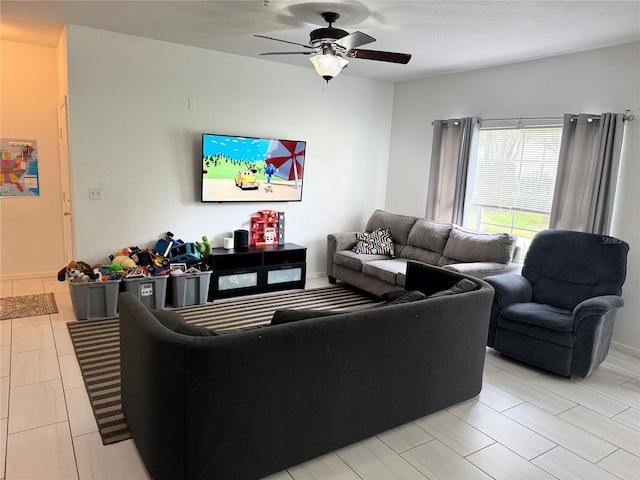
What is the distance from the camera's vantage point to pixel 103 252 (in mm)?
4539

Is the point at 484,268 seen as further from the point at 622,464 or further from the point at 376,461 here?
the point at 376,461

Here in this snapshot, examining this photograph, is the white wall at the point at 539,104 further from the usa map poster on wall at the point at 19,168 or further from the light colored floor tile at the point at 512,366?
the usa map poster on wall at the point at 19,168

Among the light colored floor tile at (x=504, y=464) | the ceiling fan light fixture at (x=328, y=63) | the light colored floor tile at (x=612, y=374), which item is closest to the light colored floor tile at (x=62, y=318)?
the ceiling fan light fixture at (x=328, y=63)

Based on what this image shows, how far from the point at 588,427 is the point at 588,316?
82cm

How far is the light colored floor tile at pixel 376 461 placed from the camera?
2.25 metres

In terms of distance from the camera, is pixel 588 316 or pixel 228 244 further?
pixel 228 244

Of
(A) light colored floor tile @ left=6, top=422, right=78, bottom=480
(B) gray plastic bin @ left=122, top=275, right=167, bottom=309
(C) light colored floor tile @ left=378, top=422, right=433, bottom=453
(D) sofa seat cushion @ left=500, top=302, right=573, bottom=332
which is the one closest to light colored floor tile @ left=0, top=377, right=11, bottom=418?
(A) light colored floor tile @ left=6, top=422, right=78, bottom=480

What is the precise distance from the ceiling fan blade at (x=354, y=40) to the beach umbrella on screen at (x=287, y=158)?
209 centimetres

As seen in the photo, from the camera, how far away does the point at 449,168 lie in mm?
5371

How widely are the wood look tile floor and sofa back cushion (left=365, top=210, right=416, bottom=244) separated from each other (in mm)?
2339

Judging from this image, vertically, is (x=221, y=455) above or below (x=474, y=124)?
below

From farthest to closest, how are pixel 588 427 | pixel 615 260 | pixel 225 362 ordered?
pixel 615 260
pixel 588 427
pixel 225 362

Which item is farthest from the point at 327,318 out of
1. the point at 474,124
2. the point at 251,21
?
the point at 474,124

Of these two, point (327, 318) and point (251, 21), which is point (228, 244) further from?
point (327, 318)
